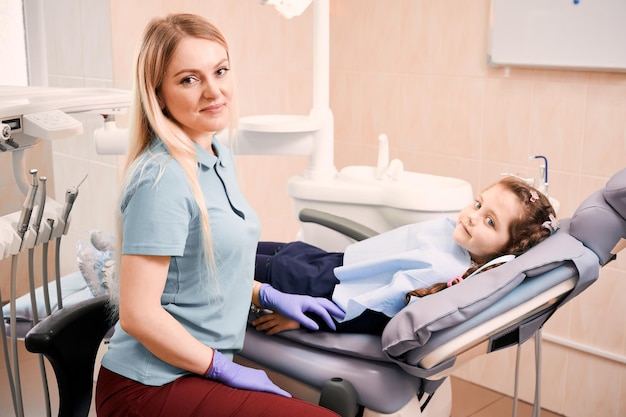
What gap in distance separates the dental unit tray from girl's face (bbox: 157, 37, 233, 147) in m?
0.52

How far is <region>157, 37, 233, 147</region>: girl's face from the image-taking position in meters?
1.42

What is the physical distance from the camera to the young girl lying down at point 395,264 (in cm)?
167

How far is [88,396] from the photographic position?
159cm

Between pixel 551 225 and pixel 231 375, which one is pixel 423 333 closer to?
pixel 231 375

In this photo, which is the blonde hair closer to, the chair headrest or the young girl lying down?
the young girl lying down

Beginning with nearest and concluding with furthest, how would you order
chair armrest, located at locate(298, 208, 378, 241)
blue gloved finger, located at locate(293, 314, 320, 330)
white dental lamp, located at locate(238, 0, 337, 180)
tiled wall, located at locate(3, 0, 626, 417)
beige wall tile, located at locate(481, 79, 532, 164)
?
blue gloved finger, located at locate(293, 314, 320, 330), chair armrest, located at locate(298, 208, 378, 241), white dental lamp, located at locate(238, 0, 337, 180), tiled wall, located at locate(3, 0, 626, 417), beige wall tile, located at locate(481, 79, 532, 164)

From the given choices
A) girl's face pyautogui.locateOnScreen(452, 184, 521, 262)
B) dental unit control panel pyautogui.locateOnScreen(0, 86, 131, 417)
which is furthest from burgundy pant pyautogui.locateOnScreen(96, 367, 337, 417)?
girl's face pyautogui.locateOnScreen(452, 184, 521, 262)

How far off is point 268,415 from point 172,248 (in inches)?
13.9

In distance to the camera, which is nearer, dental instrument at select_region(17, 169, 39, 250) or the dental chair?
the dental chair

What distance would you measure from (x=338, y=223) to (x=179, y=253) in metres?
0.88

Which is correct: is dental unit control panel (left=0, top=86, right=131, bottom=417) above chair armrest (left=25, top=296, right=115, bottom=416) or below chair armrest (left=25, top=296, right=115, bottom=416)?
above

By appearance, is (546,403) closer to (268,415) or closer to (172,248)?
(268,415)

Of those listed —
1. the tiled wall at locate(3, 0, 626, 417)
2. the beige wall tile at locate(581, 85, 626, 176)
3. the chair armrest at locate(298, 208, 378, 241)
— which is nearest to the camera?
the chair armrest at locate(298, 208, 378, 241)

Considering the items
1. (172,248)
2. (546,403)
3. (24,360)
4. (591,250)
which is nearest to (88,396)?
(172,248)
